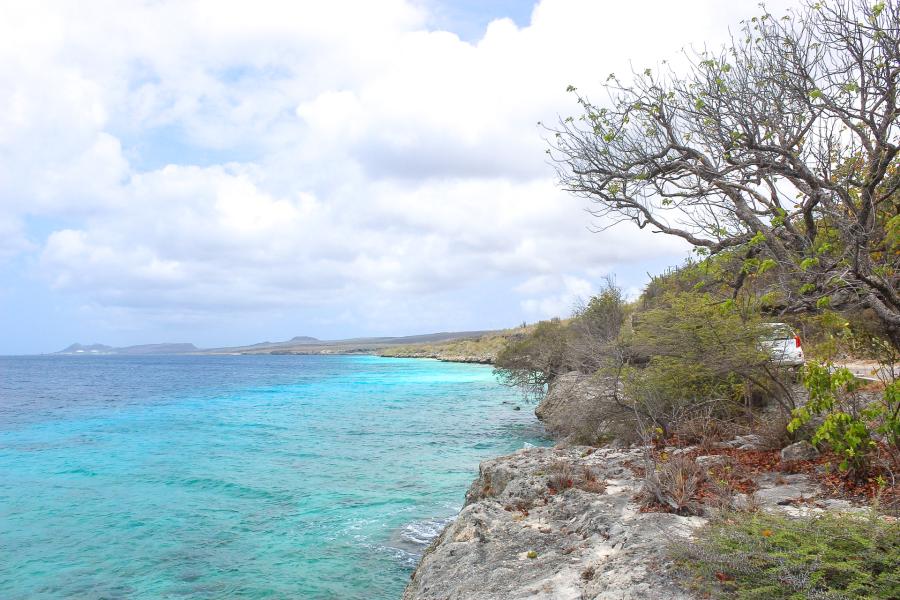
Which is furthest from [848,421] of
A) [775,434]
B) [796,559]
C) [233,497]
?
[233,497]

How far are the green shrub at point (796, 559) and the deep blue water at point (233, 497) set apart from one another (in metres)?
5.96

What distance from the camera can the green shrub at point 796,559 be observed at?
4.53 metres

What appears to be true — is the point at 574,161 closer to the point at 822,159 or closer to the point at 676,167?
the point at 676,167

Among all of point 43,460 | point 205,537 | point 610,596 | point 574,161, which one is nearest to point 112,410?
point 43,460

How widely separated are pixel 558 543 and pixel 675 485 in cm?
172

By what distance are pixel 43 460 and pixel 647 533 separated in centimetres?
2432

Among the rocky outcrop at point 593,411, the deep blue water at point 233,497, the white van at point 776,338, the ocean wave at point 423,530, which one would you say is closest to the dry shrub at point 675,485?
the deep blue water at point 233,497

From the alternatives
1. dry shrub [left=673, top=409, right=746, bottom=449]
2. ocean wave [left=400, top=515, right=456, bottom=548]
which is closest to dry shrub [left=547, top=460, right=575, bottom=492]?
dry shrub [left=673, top=409, right=746, bottom=449]

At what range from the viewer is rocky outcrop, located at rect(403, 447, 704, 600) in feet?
19.3

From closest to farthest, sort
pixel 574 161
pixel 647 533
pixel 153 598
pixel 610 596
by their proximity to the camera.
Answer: pixel 610 596 → pixel 647 533 → pixel 153 598 → pixel 574 161

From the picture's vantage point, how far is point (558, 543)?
719cm

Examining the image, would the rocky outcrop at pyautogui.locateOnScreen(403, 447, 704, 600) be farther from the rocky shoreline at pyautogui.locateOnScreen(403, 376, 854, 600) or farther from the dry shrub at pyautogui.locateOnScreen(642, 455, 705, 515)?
the dry shrub at pyautogui.locateOnScreen(642, 455, 705, 515)

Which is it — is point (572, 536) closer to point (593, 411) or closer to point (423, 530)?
point (423, 530)

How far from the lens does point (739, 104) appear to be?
30.6ft
